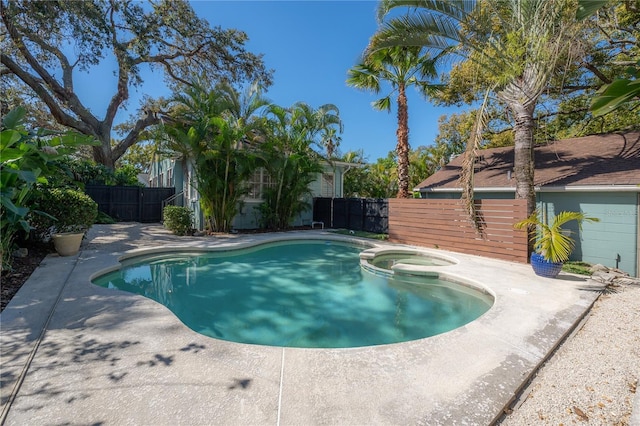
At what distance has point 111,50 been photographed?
567 inches

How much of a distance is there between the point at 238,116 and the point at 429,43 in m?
8.56

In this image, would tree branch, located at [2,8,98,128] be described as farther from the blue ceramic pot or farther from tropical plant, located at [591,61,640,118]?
the blue ceramic pot

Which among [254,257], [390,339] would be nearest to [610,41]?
[390,339]

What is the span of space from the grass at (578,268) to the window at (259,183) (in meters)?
11.4

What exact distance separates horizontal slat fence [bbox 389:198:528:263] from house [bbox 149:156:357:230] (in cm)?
470

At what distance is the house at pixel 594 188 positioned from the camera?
7.20m

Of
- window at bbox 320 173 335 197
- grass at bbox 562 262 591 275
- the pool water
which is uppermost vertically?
window at bbox 320 173 335 197

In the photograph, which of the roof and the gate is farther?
the gate

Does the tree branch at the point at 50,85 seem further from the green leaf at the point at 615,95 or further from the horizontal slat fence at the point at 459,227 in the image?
the green leaf at the point at 615,95

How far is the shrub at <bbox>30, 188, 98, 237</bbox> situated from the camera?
745 cm

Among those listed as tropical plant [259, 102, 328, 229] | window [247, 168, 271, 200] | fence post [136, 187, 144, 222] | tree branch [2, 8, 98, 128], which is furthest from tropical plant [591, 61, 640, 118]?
fence post [136, 187, 144, 222]

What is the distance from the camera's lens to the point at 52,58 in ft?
54.8

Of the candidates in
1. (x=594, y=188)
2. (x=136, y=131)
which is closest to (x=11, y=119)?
(x=594, y=188)

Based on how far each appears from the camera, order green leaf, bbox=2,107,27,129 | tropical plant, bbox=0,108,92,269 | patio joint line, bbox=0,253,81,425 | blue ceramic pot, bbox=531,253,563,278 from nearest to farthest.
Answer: patio joint line, bbox=0,253,81,425, tropical plant, bbox=0,108,92,269, green leaf, bbox=2,107,27,129, blue ceramic pot, bbox=531,253,563,278
